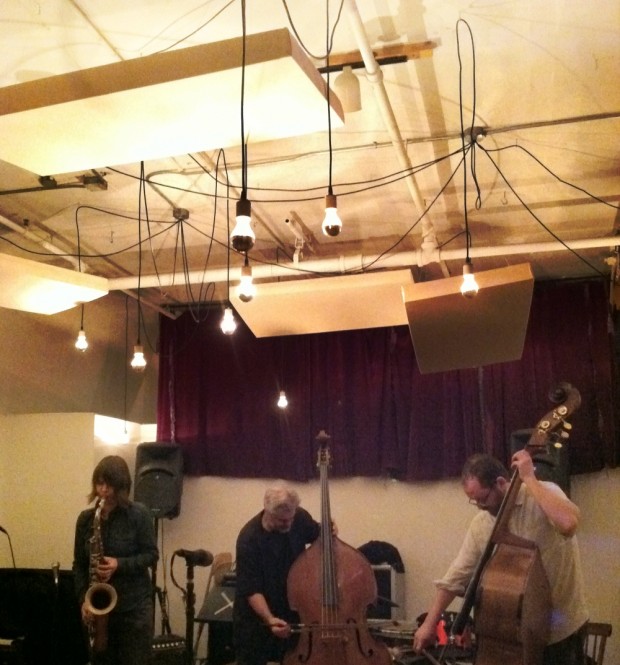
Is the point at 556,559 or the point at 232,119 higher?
the point at 232,119

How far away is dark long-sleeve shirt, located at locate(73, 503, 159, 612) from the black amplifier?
1344mm

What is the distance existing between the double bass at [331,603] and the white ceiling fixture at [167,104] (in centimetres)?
216

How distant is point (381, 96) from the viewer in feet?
10.7

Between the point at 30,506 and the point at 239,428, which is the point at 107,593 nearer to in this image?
the point at 30,506

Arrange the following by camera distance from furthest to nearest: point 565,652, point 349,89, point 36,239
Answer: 1. point 36,239
2. point 349,89
3. point 565,652

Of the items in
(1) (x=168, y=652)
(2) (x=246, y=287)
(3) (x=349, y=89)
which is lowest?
(1) (x=168, y=652)

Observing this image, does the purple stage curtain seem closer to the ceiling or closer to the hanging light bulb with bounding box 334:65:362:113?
the ceiling

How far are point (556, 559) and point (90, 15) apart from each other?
2936 mm

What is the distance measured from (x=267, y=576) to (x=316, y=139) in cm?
238

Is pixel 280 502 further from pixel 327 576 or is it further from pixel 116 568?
pixel 116 568

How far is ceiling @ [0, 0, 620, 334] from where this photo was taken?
246 cm

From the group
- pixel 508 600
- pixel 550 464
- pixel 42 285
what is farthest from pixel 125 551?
pixel 550 464

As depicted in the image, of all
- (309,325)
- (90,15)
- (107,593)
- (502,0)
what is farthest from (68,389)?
(502,0)

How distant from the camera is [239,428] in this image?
258 inches
